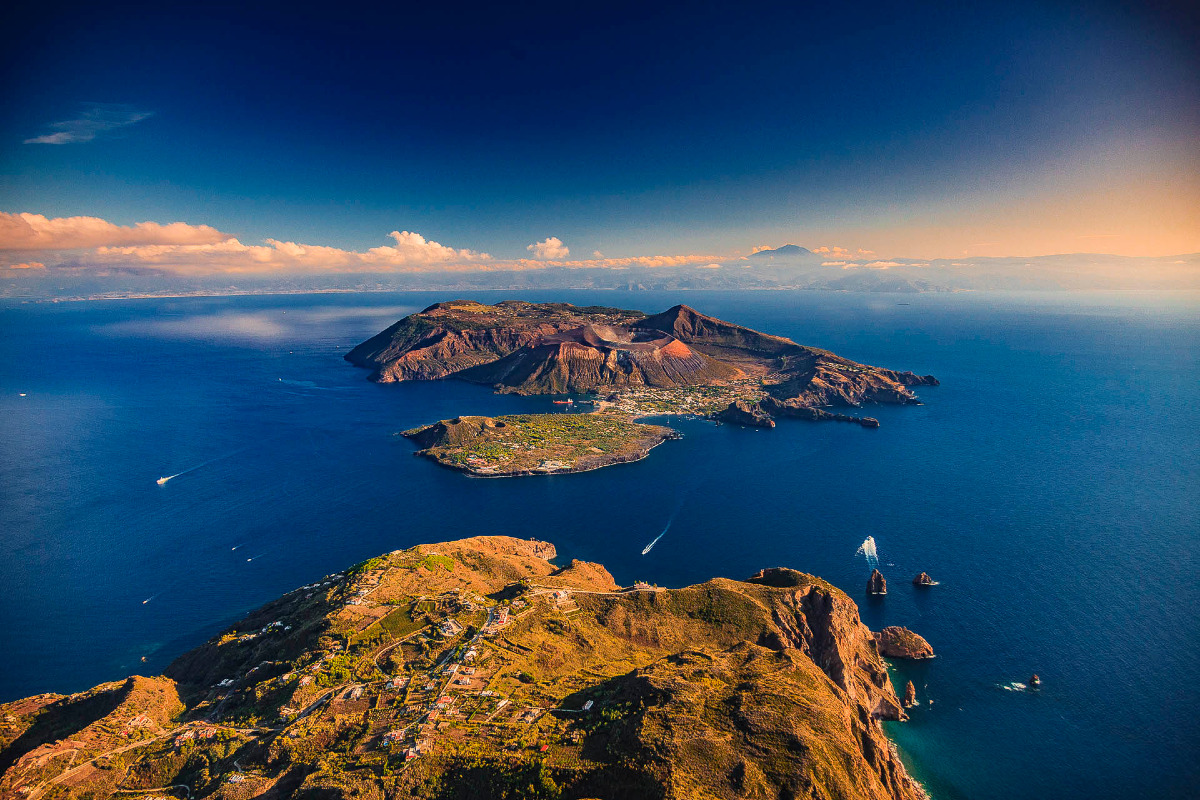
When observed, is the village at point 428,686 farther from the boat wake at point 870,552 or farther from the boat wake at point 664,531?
the boat wake at point 870,552

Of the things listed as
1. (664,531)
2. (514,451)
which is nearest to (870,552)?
(664,531)

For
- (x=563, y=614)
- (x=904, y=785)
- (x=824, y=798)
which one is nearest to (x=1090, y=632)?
(x=904, y=785)

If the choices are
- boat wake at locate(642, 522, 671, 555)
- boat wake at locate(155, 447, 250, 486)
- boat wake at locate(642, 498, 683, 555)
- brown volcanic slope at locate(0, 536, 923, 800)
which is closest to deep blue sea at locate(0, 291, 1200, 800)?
boat wake at locate(155, 447, 250, 486)

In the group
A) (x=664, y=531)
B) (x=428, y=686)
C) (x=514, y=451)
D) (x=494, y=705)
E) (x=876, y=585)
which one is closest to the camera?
(x=494, y=705)

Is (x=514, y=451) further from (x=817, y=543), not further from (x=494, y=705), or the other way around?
(x=494, y=705)

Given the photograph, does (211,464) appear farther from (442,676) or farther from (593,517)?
(442,676)

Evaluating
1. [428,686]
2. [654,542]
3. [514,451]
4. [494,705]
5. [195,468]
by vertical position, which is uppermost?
[494,705]

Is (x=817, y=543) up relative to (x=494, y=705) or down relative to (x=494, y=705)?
down
